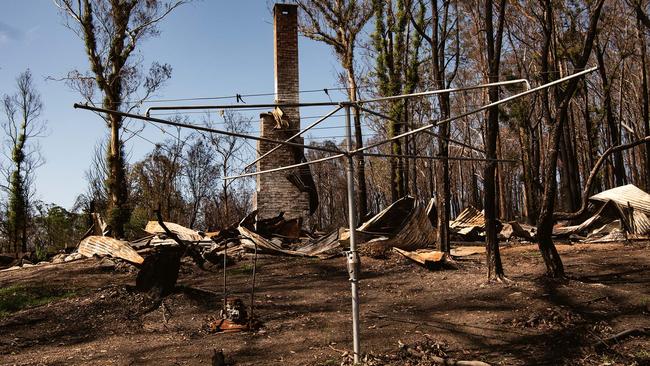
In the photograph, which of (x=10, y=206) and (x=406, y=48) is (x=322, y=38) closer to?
(x=406, y=48)

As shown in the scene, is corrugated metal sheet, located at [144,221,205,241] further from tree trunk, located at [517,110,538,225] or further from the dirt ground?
tree trunk, located at [517,110,538,225]

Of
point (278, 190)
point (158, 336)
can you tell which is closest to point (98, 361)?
point (158, 336)

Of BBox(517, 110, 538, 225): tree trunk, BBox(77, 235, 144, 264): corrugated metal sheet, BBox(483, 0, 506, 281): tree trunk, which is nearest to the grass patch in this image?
BBox(77, 235, 144, 264): corrugated metal sheet

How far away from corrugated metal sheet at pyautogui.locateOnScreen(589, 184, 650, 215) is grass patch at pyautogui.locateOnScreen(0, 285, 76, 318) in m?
13.8

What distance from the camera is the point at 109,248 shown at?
12.6 m

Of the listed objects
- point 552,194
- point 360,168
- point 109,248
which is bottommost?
point 109,248

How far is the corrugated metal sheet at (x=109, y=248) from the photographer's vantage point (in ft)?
36.1

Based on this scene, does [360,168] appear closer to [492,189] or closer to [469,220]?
[469,220]

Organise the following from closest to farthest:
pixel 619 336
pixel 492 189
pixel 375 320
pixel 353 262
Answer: pixel 353 262 < pixel 619 336 < pixel 375 320 < pixel 492 189

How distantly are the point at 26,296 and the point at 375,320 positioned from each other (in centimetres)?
700

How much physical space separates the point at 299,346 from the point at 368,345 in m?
0.90

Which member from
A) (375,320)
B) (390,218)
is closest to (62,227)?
(390,218)

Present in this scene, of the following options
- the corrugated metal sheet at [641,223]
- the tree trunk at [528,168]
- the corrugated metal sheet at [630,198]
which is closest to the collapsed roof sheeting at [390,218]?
the corrugated metal sheet at [630,198]

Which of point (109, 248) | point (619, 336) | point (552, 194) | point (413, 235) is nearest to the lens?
point (619, 336)
